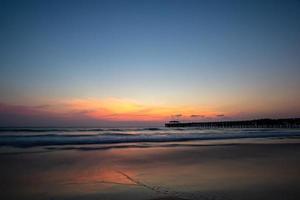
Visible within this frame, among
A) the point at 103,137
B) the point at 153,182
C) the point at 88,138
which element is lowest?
the point at 103,137

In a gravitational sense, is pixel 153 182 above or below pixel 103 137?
above

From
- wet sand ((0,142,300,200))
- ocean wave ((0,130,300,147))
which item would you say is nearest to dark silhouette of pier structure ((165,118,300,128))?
ocean wave ((0,130,300,147))

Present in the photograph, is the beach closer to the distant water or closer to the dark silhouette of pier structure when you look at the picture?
the distant water

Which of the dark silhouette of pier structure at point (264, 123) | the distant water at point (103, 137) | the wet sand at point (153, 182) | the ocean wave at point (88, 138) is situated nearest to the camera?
the wet sand at point (153, 182)

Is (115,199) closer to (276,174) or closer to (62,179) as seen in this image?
(62,179)

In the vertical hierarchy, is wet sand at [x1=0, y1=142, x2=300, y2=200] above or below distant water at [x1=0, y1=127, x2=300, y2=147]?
above

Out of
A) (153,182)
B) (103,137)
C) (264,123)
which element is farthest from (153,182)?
(264,123)

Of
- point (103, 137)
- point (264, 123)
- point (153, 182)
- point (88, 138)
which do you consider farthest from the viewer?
point (264, 123)

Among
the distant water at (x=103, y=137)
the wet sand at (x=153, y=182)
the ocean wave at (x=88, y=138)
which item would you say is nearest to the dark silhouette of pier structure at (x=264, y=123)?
the distant water at (x=103, y=137)

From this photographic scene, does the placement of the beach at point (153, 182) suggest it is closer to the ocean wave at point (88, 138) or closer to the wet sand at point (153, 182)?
the wet sand at point (153, 182)

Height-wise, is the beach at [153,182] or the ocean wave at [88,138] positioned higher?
the beach at [153,182]

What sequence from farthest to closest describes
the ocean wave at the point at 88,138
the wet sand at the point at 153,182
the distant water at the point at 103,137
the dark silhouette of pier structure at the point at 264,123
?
the dark silhouette of pier structure at the point at 264,123 → the distant water at the point at 103,137 → the ocean wave at the point at 88,138 → the wet sand at the point at 153,182

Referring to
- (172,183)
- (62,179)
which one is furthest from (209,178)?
(62,179)

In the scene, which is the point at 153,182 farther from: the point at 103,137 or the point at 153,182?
the point at 103,137
